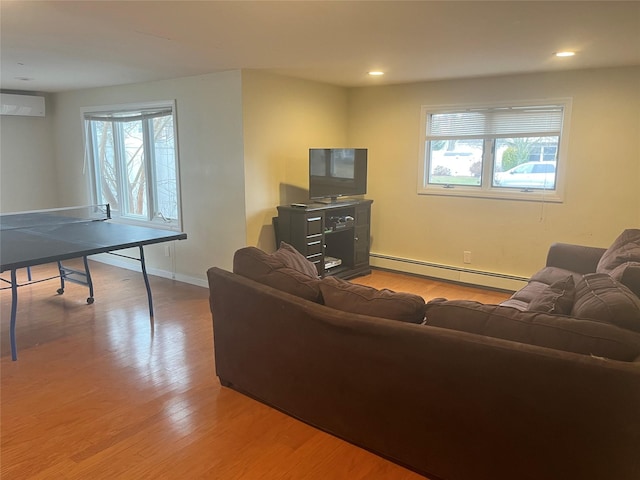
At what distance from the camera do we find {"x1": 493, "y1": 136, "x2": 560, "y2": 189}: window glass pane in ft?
15.2

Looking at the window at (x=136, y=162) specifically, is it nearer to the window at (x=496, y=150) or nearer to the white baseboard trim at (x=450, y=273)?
the white baseboard trim at (x=450, y=273)

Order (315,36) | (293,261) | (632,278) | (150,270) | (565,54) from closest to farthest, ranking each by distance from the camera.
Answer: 1. (632,278)
2. (293,261)
3. (315,36)
4. (565,54)
5. (150,270)

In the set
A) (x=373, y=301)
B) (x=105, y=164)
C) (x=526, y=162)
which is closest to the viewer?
(x=373, y=301)

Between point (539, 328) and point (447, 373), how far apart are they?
41 cm

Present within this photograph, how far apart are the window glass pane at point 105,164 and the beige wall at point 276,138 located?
2.37m

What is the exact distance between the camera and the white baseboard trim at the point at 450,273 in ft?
16.3

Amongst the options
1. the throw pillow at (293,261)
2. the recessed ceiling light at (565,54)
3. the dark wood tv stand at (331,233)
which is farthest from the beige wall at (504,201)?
the throw pillow at (293,261)

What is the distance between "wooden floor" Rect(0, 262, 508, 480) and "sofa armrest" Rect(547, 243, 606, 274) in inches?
104

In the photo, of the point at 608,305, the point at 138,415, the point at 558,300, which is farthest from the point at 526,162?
the point at 138,415

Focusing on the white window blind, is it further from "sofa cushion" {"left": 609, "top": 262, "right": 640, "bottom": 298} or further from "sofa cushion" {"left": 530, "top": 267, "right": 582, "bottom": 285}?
"sofa cushion" {"left": 609, "top": 262, "right": 640, "bottom": 298}

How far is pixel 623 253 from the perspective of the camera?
323 centimetres

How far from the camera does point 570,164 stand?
450cm

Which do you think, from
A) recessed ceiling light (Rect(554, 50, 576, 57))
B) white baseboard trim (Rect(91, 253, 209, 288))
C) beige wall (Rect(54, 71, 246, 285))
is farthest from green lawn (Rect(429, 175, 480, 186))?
white baseboard trim (Rect(91, 253, 209, 288))

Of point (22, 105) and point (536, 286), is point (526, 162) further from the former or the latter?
point (22, 105)
